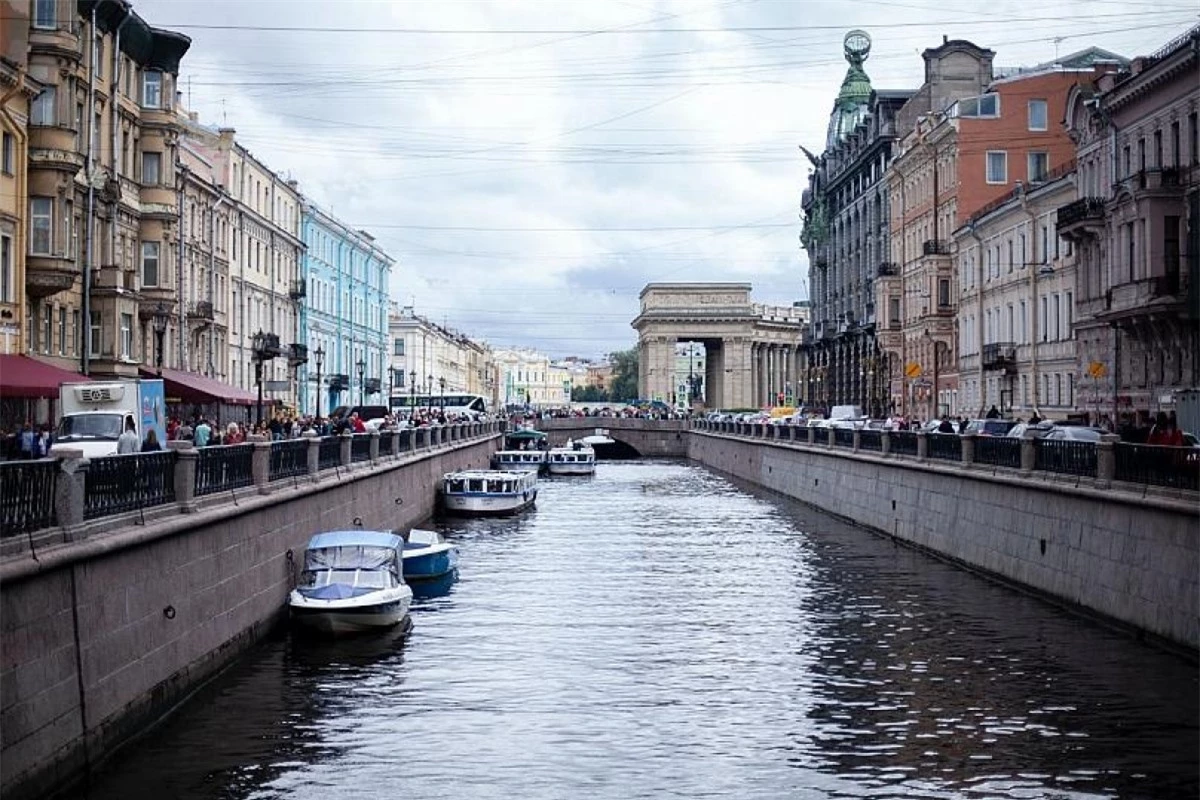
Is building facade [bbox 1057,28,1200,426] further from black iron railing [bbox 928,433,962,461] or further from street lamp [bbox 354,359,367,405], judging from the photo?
street lamp [bbox 354,359,367,405]

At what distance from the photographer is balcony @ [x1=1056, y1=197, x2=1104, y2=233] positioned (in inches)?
2111

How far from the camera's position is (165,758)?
19.4 meters

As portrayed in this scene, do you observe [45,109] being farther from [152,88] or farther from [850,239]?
[850,239]

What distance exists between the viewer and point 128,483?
2117 centimetres

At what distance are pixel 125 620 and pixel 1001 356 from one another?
173 ft

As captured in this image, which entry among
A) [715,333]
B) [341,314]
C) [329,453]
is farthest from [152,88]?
[715,333]

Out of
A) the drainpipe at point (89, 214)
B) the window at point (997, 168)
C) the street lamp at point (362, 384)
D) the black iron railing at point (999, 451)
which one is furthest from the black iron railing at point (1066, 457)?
the street lamp at point (362, 384)

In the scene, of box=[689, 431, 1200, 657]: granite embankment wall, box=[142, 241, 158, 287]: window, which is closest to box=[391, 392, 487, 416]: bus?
box=[142, 241, 158, 287]: window

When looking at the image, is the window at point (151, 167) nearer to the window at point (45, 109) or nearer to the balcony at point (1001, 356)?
the window at point (45, 109)

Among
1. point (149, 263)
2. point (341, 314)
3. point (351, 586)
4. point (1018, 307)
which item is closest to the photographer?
point (351, 586)

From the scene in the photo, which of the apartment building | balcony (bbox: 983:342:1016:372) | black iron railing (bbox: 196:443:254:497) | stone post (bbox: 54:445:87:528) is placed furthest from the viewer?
balcony (bbox: 983:342:1016:372)

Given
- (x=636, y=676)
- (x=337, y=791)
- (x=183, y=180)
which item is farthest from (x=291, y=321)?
(x=337, y=791)

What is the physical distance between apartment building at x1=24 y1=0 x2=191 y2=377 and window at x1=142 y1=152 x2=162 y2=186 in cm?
3

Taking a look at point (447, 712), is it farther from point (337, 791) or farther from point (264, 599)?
point (264, 599)
